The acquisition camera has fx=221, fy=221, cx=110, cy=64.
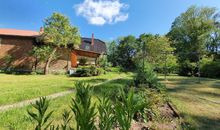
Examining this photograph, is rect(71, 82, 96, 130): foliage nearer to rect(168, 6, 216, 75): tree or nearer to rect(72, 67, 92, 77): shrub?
rect(72, 67, 92, 77): shrub

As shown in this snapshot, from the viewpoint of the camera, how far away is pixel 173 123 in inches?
234

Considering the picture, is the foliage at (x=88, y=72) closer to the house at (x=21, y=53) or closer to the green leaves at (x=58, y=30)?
the green leaves at (x=58, y=30)

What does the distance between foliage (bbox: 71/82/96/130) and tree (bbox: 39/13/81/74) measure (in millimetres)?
23680

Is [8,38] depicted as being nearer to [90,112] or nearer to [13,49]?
[13,49]

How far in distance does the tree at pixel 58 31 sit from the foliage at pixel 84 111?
23680 mm

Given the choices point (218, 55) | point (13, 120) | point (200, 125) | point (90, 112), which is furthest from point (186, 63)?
point (90, 112)

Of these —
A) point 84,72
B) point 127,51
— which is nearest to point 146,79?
point 84,72

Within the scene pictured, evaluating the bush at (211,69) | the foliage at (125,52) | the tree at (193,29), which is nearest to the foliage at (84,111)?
the bush at (211,69)

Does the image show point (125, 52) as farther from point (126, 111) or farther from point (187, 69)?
point (126, 111)

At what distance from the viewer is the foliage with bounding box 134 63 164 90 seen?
901 centimetres

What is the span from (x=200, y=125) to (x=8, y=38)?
2654 cm

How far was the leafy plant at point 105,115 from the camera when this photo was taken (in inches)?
57.7

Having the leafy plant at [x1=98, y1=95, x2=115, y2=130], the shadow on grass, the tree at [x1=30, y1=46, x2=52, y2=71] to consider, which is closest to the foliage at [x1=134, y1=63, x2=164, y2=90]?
the shadow on grass

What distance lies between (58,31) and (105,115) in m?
24.2
